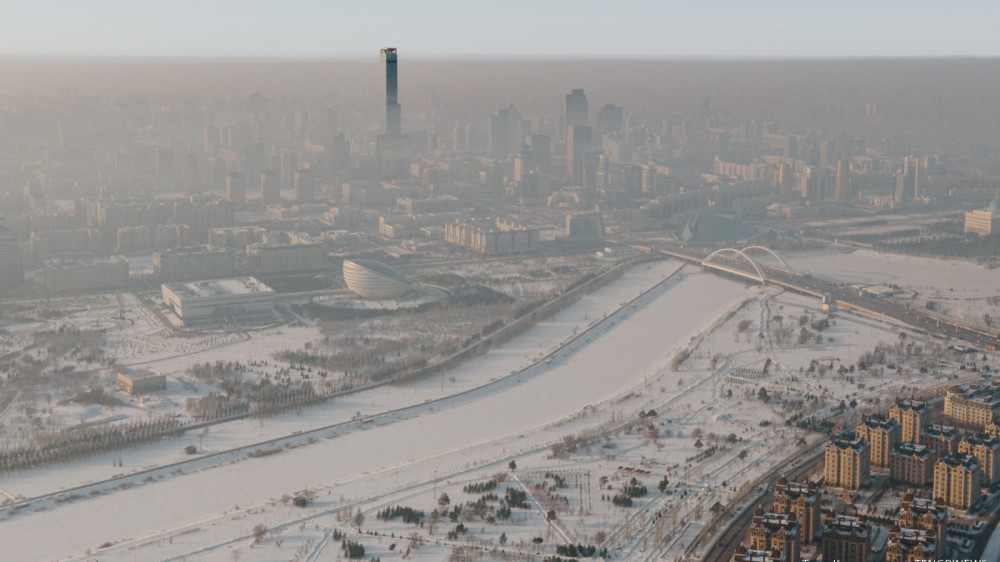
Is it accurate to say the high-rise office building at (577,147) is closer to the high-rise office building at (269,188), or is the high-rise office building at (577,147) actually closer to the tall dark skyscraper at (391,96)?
the tall dark skyscraper at (391,96)

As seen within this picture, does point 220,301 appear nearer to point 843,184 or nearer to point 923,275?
point 923,275

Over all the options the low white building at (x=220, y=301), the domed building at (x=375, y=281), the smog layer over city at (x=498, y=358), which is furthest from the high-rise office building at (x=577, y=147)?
the low white building at (x=220, y=301)

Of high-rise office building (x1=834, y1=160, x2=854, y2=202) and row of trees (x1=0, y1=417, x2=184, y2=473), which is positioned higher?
high-rise office building (x1=834, y1=160, x2=854, y2=202)

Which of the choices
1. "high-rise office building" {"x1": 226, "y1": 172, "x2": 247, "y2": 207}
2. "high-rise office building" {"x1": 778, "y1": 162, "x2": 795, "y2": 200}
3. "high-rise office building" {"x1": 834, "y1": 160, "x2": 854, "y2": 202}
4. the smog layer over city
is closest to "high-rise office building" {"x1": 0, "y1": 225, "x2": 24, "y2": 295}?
the smog layer over city

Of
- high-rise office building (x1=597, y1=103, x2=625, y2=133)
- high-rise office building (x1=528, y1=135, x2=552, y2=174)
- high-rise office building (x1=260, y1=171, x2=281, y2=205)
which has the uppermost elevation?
high-rise office building (x1=597, y1=103, x2=625, y2=133)

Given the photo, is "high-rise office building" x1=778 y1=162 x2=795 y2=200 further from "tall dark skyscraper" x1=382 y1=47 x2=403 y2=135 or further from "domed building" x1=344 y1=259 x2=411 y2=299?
"domed building" x1=344 y1=259 x2=411 y2=299

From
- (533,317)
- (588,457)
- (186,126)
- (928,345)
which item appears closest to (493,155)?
(186,126)

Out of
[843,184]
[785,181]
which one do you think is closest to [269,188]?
[785,181]

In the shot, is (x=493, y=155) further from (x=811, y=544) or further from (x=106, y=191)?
(x=811, y=544)
